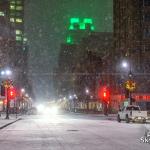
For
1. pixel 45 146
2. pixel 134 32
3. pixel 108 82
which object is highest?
pixel 134 32

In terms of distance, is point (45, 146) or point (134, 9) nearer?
point (45, 146)

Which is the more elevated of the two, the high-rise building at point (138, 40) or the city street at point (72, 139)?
the high-rise building at point (138, 40)

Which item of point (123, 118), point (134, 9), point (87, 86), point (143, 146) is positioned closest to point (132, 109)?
point (123, 118)

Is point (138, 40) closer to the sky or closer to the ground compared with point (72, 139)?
closer to the sky

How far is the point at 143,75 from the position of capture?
112938 mm

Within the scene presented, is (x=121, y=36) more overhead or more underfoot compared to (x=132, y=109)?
more overhead

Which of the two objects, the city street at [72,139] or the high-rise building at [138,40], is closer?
the city street at [72,139]

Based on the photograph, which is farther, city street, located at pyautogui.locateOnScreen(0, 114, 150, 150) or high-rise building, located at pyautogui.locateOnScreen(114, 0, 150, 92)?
high-rise building, located at pyautogui.locateOnScreen(114, 0, 150, 92)

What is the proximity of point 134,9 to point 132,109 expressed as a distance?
63.5m

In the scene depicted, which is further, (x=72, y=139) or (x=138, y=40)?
(x=138, y=40)

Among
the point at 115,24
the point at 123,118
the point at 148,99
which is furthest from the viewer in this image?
the point at 115,24

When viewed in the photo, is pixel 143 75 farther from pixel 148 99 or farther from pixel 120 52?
pixel 120 52

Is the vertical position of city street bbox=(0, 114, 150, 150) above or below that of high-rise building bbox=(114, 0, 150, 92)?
below

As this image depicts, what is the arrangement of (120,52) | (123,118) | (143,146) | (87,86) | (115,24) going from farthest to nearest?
(87,86) → (115,24) → (120,52) → (123,118) → (143,146)
